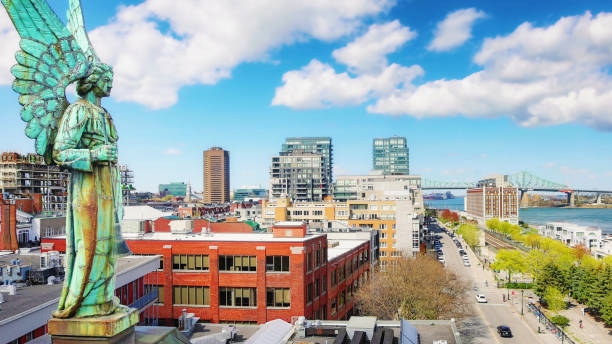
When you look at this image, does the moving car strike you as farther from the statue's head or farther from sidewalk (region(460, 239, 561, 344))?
the statue's head

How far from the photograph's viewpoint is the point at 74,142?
1341 cm

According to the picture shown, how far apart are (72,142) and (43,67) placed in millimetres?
2213

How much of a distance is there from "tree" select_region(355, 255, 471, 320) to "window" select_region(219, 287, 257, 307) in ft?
57.3

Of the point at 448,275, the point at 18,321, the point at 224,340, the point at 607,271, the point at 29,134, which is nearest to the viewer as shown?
the point at 29,134

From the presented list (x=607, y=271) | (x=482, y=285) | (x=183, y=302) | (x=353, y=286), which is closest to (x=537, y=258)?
(x=482, y=285)

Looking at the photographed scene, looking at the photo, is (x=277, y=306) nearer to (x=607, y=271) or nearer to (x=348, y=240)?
(x=348, y=240)

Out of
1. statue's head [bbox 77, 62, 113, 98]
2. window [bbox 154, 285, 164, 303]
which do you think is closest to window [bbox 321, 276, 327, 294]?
window [bbox 154, 285, 164, 303]

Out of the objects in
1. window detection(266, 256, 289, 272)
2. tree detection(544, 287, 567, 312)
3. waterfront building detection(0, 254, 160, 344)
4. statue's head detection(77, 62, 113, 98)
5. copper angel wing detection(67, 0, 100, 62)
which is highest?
copper angel wing detection(67, 0, 100, 62)

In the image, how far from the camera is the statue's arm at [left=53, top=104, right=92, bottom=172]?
13172 mm

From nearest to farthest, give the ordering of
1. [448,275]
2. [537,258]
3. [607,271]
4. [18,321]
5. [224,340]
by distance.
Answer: [18,321]
[224,340]
[448,275]
[607,271]
[537,258]

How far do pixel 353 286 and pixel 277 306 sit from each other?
2248 cm

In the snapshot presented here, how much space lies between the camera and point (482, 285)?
9675 cm

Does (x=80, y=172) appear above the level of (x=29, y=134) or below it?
below

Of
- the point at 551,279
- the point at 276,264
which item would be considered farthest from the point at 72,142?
the point at 551,279
